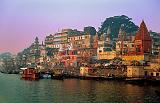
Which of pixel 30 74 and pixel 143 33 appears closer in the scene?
pixel 30 74

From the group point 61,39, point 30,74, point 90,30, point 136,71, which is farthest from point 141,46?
point 61,39

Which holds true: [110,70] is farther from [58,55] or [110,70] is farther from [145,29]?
[58,55]

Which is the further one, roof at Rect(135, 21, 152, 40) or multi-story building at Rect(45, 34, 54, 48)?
multi-story building at Rect(45, 34, 54, 48)

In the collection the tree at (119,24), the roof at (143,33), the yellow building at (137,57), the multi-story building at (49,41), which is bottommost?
the yellow building at (137,57)

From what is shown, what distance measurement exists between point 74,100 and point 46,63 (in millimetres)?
28880

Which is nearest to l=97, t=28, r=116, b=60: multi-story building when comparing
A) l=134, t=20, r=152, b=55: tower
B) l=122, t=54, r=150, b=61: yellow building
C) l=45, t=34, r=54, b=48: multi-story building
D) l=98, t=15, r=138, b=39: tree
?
l=122, t=54, r=150, b=61: yellow building

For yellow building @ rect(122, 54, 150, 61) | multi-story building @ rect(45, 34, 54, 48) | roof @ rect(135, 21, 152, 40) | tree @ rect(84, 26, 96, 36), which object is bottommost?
yellow building @ rect(122, 54, 150, 61)

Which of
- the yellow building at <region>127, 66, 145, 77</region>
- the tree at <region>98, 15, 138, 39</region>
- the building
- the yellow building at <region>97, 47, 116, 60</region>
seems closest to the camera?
the yellow building at <region>127, 66, 145, 77</region>

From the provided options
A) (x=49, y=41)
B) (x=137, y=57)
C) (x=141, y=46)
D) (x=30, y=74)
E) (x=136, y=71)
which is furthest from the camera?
(x=49, y=41)

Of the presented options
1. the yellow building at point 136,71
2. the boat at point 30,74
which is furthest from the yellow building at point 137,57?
the boat at point 30,74

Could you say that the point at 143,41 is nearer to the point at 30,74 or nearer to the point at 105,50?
the point at 105,50

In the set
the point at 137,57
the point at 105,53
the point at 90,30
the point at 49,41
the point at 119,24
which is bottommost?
the point at 137,57

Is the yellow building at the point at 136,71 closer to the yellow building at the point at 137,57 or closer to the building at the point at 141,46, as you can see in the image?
the yellow building at the point at 137,57

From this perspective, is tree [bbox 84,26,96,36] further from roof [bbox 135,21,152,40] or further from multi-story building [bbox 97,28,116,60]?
roof [bbox 135,21,152,40]
